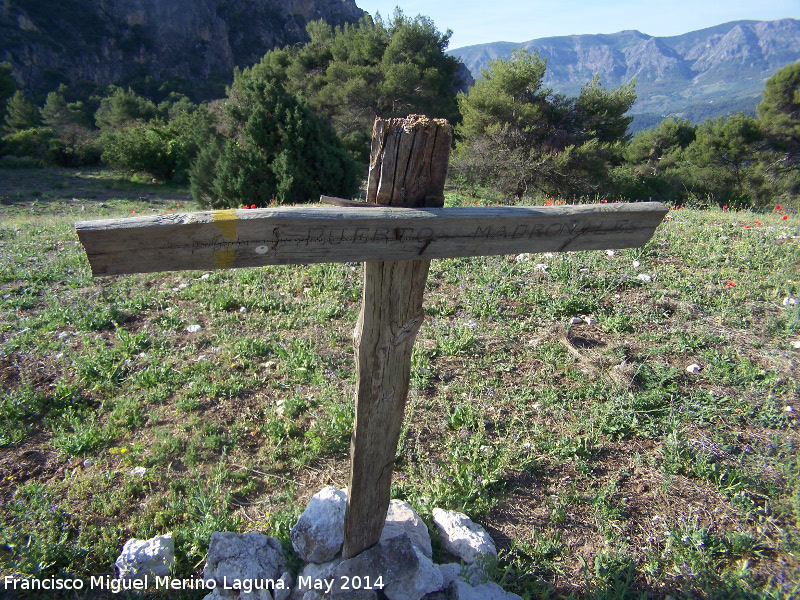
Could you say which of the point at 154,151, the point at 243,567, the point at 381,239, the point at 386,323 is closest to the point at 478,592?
the point at 243,567

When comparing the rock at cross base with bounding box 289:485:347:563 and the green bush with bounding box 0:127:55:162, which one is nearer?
the rock at cross base with bounding box 289:485:347:563

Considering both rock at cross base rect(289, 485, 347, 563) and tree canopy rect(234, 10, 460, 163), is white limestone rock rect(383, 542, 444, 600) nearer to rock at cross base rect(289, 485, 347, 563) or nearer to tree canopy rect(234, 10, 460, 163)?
rock at cross base rect(289, 485, 347, 563)

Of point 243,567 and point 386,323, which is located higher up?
point 386,323

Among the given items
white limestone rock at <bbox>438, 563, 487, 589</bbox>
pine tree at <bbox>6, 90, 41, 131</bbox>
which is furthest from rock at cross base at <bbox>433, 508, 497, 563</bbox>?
pine tree at <bbox>6, 90, 41, 131</bbox>

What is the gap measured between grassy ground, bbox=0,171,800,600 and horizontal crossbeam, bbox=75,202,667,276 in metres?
1.71

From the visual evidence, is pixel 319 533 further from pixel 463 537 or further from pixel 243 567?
pixel 463 537

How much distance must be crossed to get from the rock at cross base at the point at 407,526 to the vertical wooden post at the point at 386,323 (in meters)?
0.17

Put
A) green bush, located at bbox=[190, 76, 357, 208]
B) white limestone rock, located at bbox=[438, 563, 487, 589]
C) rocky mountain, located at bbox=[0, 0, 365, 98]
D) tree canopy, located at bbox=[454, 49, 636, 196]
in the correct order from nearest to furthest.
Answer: white limestone rock, located at bbox=[438, 563, 487, 589] < green bush, located at bbox=[190, 76, 357, 208] < tree canopy, located at bbox=[454, 49, 636, 196] < rocky mountain, located at bbox=[0, 0, 365, 98]

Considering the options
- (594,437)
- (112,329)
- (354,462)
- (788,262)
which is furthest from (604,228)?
(788,262)

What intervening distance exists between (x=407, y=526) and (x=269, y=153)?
11.8 metres

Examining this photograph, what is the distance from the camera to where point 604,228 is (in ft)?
5.95

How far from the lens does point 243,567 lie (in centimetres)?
219

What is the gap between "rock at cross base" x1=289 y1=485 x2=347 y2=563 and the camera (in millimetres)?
2277

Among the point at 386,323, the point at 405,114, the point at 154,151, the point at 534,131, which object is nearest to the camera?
the point at 386,323
